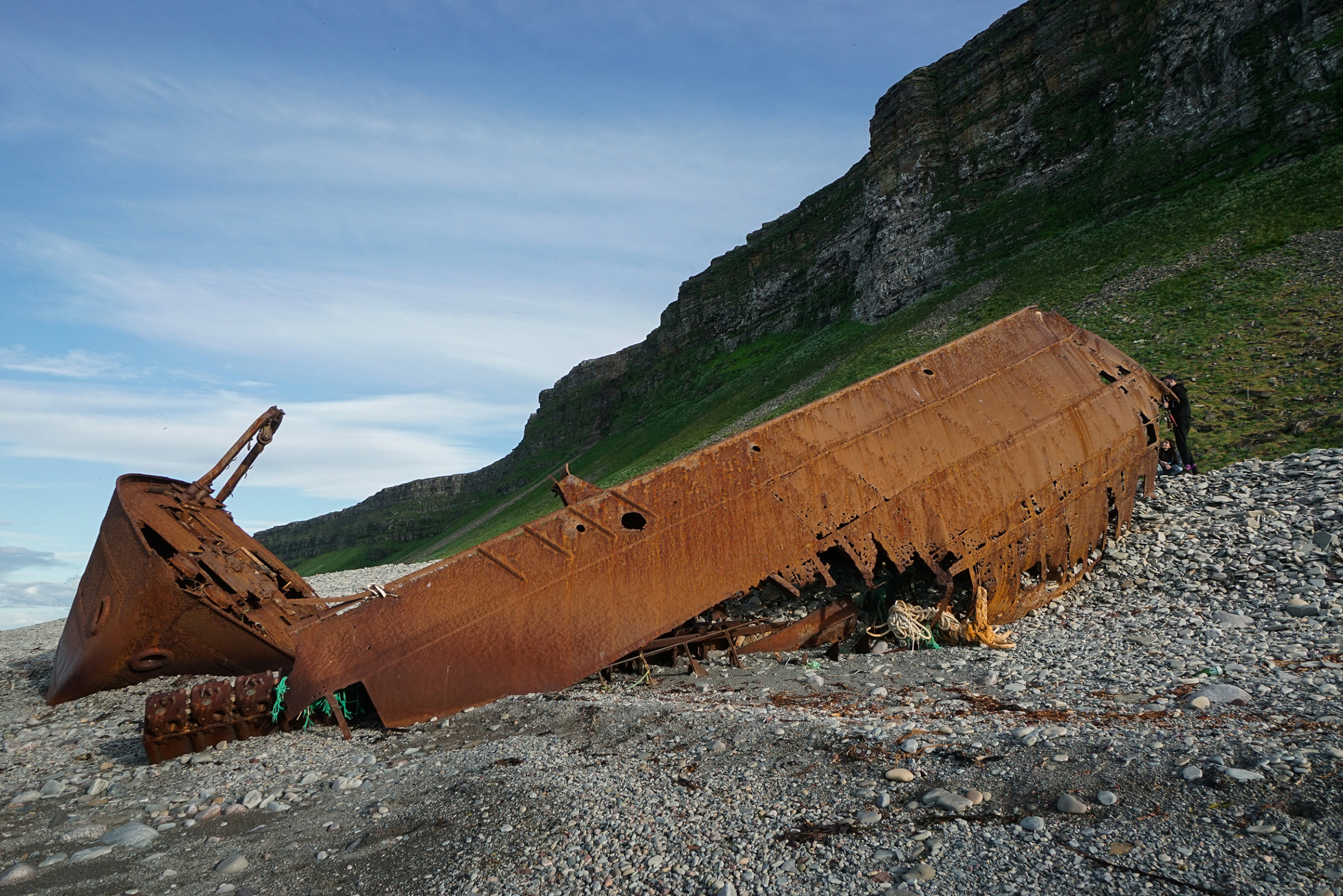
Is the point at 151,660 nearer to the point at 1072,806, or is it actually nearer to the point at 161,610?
the point at 161,610

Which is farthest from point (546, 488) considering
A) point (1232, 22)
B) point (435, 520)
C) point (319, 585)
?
point (1232, 22)

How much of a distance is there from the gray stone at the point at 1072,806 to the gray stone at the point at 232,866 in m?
3.62

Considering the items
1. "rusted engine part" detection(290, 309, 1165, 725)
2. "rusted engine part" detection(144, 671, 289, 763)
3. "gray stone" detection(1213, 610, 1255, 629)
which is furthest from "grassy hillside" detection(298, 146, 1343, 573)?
"rusted engine part" detection(144, 671, 289, 763)

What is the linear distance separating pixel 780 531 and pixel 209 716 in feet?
14.8

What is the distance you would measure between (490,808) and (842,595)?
3971 mm

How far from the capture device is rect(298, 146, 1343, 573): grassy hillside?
12.2 m

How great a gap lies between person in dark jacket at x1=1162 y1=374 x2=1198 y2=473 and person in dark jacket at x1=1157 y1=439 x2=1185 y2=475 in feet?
0.50

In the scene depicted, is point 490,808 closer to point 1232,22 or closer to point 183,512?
point 183,512

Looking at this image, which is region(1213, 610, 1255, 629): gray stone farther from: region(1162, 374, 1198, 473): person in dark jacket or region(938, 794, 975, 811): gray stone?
region(938, 794, 975, 811): gray stone

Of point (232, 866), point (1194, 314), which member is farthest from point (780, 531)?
point (1194, 314)

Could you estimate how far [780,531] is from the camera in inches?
242

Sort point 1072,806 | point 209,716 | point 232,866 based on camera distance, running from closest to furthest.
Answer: point 1072,806, point 232,866, point 209,716

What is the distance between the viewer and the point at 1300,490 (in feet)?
25.6

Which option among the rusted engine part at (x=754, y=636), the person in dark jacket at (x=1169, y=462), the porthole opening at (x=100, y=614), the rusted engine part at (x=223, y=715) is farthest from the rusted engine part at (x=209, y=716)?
the person in dark jacket at (x=1169, y=462)
